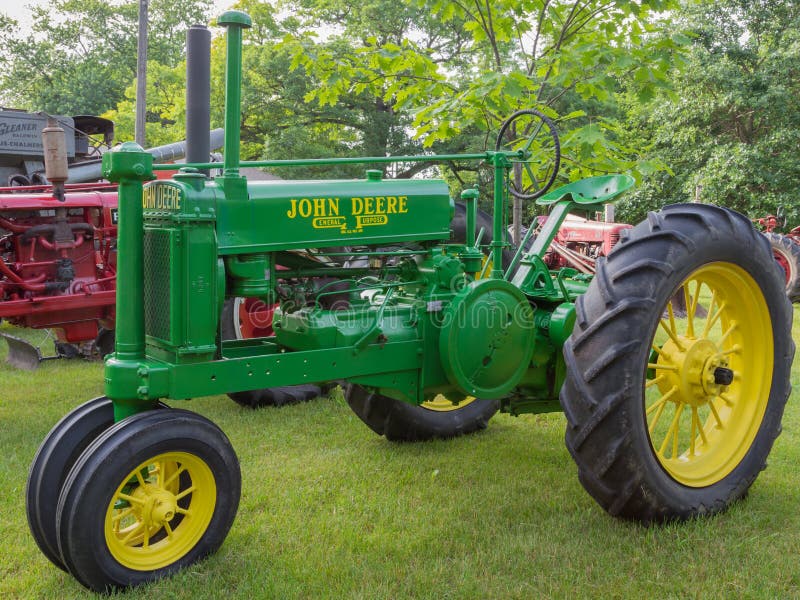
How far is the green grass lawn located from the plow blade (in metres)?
1.41

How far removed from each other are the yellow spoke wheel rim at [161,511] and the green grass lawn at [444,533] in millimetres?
112

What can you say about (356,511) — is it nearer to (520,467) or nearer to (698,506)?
(520,467)

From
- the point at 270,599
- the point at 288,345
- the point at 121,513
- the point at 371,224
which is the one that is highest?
the point at 371,224

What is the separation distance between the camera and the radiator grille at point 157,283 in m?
2.75

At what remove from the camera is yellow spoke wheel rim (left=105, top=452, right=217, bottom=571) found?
2.56m

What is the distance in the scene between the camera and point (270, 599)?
2527 mm

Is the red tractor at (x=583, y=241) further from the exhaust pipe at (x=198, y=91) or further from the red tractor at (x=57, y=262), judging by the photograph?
the exhaust pipe at (x=198, y=91)

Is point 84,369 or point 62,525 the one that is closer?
point 62,525

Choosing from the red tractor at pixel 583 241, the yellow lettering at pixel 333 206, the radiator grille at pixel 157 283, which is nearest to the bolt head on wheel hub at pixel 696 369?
the yellow lettering at pixel 333 206

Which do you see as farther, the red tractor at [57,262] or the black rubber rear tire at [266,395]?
the red tractor at [57,262]

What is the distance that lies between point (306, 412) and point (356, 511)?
174 cm

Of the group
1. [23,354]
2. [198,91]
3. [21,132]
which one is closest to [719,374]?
[198,91]

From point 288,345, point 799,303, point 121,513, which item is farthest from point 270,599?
point 799,303

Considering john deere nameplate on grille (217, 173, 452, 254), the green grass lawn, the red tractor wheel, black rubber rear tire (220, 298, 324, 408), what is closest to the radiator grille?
john deere nameplate on grille (217, 173, 452, 254)
